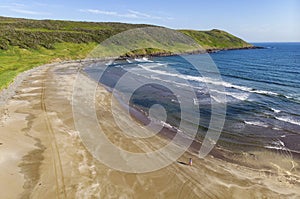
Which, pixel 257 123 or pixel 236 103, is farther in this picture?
pixel 236 103

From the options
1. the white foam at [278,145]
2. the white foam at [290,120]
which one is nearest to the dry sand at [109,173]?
the white foam at [278,145]

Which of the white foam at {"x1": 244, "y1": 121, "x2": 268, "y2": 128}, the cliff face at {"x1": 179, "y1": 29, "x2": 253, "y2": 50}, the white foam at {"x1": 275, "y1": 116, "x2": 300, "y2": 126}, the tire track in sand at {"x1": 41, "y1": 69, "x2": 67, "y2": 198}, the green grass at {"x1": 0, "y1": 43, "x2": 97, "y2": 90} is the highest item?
the cliff face at {"x1": 179, "y1": 29, "x2": 253, "y2": 50}

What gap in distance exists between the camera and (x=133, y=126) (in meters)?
26.6

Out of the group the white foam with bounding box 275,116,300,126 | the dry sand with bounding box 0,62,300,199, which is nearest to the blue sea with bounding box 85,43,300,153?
the white foam with bounding box 275,116,300,126

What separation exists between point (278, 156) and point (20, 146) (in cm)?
2107

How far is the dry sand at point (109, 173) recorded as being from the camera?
15.3 m

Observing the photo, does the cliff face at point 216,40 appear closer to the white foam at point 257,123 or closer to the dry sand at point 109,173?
the white foam at point 257,123

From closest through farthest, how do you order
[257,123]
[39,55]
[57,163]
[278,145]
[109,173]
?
[109,173], [57,163], [278,145], [257,123], [39,55]

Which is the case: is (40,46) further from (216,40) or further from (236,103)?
(216,40)

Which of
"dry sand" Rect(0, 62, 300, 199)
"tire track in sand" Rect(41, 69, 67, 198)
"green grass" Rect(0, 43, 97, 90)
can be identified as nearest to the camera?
"tire track in sand" Rect(41, 69, 67, 198)

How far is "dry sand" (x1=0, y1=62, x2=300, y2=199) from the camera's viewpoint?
1534 cm

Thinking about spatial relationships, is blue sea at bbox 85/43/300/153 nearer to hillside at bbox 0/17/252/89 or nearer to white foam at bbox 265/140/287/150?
white foam at bbox 265/140/287/150

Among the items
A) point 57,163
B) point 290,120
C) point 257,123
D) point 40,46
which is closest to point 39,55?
point 40,46

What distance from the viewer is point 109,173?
1716cm
